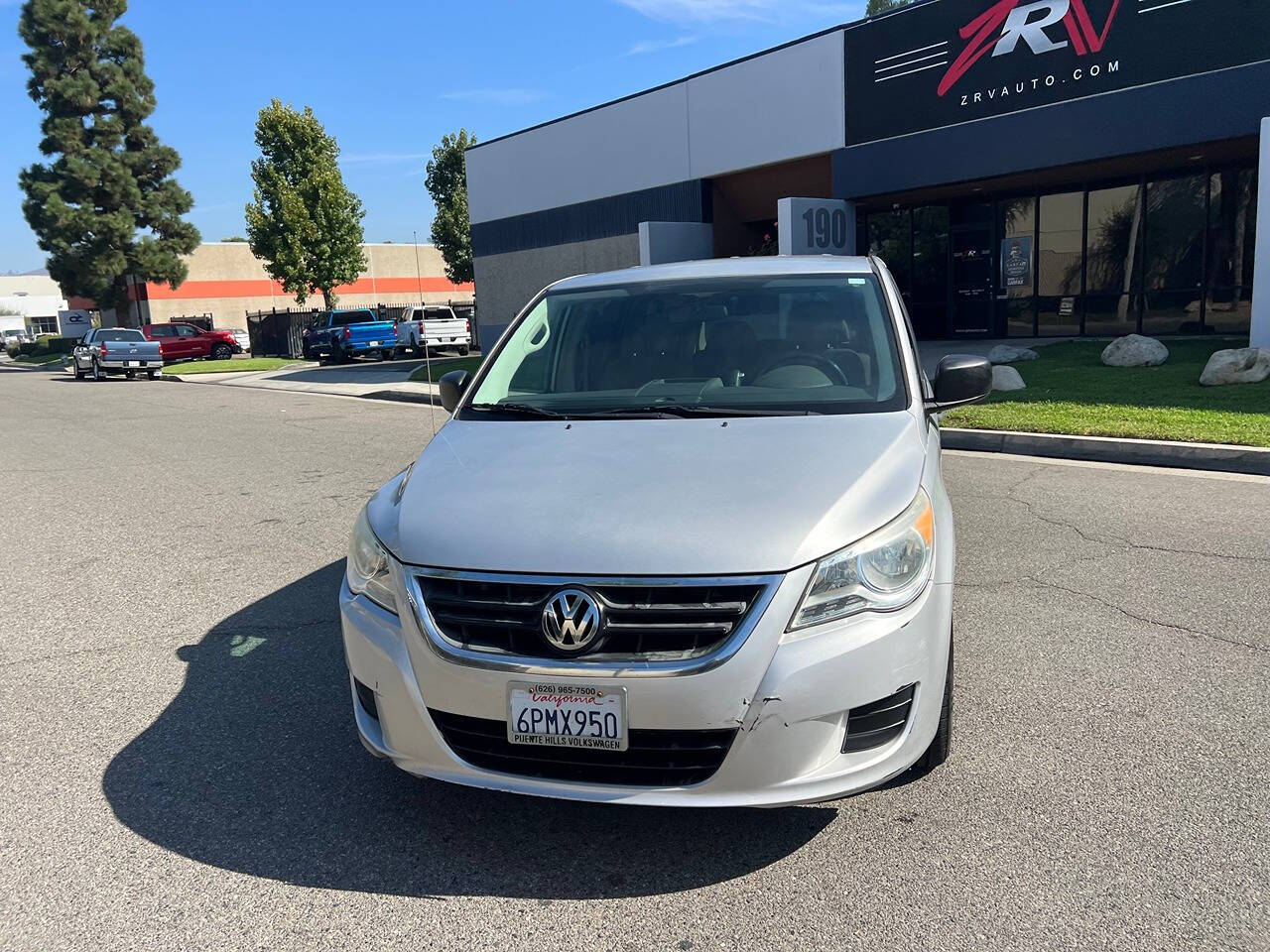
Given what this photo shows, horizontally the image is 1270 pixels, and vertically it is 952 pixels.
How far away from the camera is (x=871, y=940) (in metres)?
2.49

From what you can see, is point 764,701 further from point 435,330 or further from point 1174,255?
point 435,330

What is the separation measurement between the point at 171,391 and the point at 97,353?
8.05 metres

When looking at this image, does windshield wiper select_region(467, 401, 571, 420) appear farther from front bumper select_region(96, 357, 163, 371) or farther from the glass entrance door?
front bumper select_region(96, 357, 163, 371)

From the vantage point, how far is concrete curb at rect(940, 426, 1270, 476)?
8383 millimetres

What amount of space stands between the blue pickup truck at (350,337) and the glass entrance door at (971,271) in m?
19.1

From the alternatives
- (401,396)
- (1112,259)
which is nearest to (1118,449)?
(1112,259)

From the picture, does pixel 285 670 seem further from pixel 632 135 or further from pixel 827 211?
pixel 632 135

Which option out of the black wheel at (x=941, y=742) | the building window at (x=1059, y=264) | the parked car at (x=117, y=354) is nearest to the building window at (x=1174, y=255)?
the building window at (x=1059, y=264)

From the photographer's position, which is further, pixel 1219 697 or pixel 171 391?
pixel 171 391

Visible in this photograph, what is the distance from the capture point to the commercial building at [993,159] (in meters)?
15.6

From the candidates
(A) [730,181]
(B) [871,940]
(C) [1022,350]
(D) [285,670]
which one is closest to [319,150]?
(A) [730,181]

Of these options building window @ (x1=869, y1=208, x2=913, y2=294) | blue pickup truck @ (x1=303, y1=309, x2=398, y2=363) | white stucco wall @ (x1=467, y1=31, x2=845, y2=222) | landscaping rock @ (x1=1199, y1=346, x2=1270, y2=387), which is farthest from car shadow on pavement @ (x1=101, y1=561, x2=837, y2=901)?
blue pickup truck @ (x1=303, y1=309, x2=398, y2=363)

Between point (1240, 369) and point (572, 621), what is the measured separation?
461 inches

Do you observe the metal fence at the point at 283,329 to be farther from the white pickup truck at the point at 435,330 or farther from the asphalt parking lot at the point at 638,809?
the asphalt parking lot at the point at 638,809
